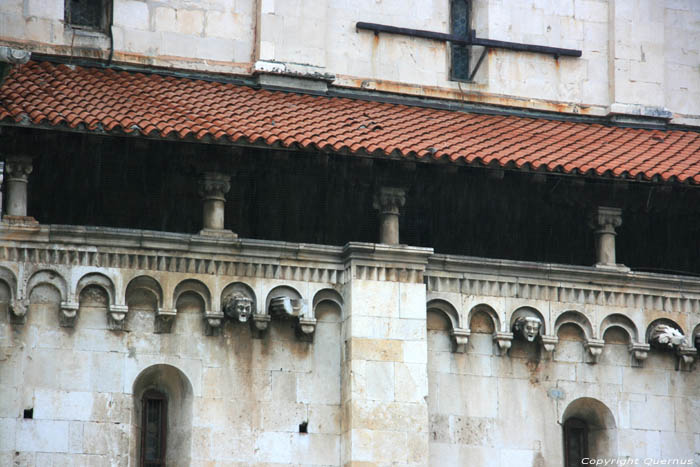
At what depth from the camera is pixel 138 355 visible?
23.3m

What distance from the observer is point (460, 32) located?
93.6 ft

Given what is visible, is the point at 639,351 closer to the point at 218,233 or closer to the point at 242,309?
the point at 242,309

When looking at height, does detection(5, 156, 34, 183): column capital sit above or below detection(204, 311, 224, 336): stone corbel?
above

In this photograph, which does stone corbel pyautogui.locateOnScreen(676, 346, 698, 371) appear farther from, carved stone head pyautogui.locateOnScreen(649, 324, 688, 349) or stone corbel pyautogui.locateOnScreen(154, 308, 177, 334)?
stone corbel pyautogui.locateOnScreen(154, 308, 177, 334)

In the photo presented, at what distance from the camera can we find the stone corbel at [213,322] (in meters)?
23.5

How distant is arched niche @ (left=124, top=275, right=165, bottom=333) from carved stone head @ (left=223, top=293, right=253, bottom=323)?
2.28 ft

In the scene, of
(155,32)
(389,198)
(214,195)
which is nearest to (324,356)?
(389,198)

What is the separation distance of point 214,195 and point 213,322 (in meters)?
1.71

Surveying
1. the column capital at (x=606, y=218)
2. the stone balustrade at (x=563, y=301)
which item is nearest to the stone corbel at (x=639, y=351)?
the stone balustrade at (x=563, y=301)

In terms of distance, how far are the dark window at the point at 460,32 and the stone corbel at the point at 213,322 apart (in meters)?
6.49

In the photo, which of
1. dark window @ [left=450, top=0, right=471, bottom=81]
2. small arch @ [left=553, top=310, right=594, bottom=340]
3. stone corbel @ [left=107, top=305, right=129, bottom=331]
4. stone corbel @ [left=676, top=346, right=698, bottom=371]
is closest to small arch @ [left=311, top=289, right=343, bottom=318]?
stone corbel @ [left=107, top=305, right=129, bottom=331]

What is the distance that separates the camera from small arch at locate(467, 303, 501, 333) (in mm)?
24578

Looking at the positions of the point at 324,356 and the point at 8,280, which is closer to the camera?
the point at 8,280

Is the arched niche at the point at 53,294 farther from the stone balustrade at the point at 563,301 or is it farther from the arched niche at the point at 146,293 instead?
the stone balustrade at the point at 563,301
